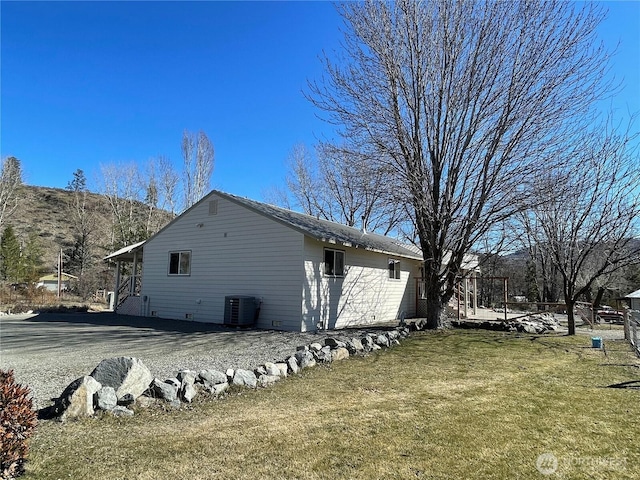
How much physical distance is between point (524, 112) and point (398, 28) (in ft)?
14.2

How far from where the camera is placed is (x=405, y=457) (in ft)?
10.2

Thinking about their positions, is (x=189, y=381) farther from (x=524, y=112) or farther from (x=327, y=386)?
(x=524, y=112)

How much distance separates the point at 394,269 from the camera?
16781mm

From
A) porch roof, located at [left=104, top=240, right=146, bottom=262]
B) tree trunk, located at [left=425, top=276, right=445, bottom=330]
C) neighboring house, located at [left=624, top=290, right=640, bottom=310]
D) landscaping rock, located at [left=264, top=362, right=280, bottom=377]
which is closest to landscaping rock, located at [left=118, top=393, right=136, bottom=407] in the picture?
landscaping rock, located at [left=264, top=362, right=280, bottom=377]

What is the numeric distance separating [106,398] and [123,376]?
1.08 ft

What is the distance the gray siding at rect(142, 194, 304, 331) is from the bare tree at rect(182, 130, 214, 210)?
1580 centimetres

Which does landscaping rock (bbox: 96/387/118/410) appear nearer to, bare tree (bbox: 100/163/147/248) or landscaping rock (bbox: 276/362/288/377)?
landscaping rock (bbox: 276/362/288/377)

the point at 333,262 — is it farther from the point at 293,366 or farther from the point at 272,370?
the point at 272,370

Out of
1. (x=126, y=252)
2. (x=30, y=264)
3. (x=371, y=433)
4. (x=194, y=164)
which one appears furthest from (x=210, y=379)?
(x=30, y=264)

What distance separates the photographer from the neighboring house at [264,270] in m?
11.6

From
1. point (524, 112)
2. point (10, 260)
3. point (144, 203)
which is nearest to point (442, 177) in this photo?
point (524, 112)

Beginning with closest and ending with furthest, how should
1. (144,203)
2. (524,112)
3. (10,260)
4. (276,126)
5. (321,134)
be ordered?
(524,112) < (321,134) < (276,126) < (10,260) < (144,203)

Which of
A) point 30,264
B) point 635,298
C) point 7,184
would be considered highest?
point 7,184

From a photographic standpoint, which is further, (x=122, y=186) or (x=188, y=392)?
(x=122, y=186)
